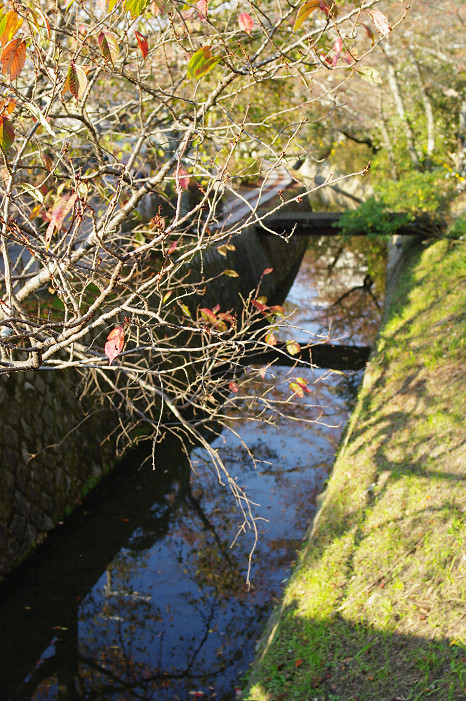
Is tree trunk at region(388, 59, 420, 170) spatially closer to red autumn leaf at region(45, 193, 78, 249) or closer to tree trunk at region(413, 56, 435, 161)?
tree trunk at region(413, 56, 435, 161)

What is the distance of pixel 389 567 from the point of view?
490 cm

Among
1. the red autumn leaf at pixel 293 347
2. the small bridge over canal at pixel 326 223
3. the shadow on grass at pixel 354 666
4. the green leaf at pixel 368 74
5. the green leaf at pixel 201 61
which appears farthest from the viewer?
the small bridge over canal at pixel 326 223

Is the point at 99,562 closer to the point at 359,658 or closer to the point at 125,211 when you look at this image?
the point at 359,658

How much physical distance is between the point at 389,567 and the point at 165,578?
3.11 m

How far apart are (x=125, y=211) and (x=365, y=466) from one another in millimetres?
4647

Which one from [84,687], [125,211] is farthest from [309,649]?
[125,211]

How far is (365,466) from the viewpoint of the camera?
674cm

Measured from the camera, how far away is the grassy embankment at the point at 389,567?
13.3 ft

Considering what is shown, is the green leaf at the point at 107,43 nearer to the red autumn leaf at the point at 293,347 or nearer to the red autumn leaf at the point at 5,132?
the red autumn leaf at the point at 5,132

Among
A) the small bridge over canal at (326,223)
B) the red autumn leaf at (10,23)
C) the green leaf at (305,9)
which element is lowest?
the small bridge over canal at (326,223)

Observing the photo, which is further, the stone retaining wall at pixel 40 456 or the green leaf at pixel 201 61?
the stone retaining wall at pixel 40 456

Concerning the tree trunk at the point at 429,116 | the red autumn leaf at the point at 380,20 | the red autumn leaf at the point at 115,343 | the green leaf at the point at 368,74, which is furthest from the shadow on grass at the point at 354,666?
the tree trunk at the point at 429,116

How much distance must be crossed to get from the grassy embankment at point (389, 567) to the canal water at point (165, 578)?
0.79m

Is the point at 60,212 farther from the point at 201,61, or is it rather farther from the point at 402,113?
the point at 402,113
